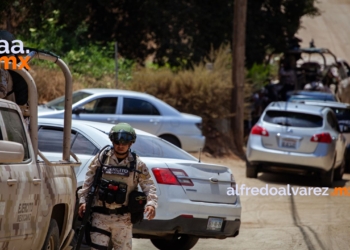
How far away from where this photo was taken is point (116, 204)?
6699 mm

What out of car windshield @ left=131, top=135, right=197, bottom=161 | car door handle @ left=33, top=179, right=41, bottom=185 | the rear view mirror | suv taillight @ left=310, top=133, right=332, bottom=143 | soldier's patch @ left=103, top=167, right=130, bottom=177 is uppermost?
the rear view mirror

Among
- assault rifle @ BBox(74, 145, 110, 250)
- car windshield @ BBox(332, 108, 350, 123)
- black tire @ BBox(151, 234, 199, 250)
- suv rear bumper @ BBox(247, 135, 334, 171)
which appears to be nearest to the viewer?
assault rifle @ BBox(74, 145, 110, 250)

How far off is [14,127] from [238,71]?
16431 mm

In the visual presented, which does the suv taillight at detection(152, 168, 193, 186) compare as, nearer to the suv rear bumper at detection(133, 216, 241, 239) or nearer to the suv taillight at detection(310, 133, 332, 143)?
the suv rear bumper at detection(133, 216, 241, 239)

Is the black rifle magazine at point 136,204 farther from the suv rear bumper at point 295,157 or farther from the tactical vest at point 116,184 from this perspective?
the suv rear bumper at point 295,157

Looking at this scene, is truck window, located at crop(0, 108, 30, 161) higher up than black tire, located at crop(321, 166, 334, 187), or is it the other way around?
truck window, located at crop(0, 108, 30, 161)

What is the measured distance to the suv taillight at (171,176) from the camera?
8742 mm

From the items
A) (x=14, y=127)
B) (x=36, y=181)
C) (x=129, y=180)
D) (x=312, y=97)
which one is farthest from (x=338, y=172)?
(x=14, y=127)

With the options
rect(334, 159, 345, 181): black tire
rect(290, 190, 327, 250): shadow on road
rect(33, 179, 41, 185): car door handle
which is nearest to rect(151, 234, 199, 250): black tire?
rect(290, 190, 327, 250): shadow on road

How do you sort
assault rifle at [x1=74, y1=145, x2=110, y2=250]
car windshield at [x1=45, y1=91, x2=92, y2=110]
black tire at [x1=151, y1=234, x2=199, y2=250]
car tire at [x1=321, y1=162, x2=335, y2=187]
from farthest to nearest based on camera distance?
car windshield at [x1=45, y1=91, x2=92, y2=110] → car tire at [x1=321, y1=162, x2=335, y2=187] → black tire at [x1=151, y1=234, x2=199, y2=250] → assault rifle at [x1=74, y1=145, x2=110, y2=250]

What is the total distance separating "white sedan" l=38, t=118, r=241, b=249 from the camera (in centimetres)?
870

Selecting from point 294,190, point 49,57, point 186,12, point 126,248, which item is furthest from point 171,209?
point 186,12

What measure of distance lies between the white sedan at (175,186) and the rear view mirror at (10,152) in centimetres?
333

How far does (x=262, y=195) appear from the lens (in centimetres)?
1527
